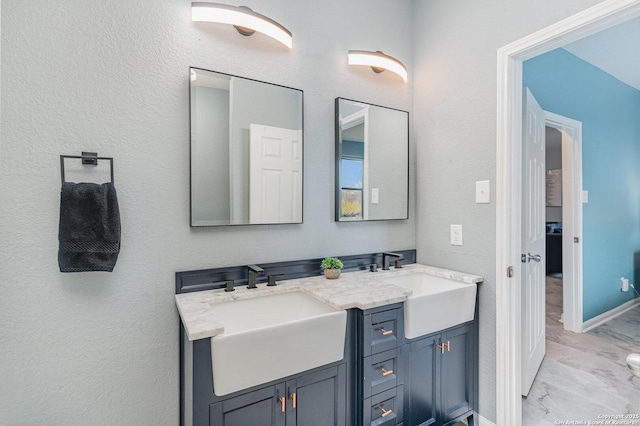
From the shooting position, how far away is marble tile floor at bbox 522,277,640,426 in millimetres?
1880

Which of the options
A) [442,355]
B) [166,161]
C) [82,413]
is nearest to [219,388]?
[82,413]

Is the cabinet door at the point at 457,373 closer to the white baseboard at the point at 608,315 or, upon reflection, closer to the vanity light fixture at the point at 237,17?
the vanity light fixture at the point at 237,17

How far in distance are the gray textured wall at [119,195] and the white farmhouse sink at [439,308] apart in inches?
28.8

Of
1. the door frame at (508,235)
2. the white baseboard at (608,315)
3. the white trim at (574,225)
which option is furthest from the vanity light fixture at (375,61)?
the white baseboard at (608,315)

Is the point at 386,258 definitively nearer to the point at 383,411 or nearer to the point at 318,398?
the point at 383,411

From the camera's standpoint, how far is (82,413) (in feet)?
4.19

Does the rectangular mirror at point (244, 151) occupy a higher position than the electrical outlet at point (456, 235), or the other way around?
the rectangular mirror at point (244, 151)

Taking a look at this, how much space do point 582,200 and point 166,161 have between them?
365cm

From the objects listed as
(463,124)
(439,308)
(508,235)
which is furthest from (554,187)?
(439,308)

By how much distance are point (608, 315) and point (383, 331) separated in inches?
139

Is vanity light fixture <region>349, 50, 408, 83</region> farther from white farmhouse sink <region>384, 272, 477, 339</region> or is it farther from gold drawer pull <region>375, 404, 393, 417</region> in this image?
gold drawer pull <region>375, 404, 393, 417</region>

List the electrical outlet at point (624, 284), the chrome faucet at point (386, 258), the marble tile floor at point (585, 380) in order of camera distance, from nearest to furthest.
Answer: the marble tile floor at point (585, 380) → the chrome faucet at point (386, 258) → the electrical outlet at point (624, 284)

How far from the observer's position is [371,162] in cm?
202

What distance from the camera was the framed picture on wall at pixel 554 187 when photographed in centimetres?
567
